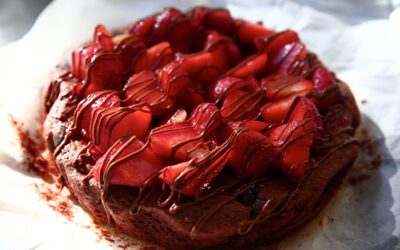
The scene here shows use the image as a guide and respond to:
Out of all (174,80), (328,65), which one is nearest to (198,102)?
(174,80)

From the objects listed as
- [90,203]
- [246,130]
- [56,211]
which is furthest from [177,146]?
[56,211]

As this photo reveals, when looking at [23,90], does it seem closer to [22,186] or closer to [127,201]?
[22,186]

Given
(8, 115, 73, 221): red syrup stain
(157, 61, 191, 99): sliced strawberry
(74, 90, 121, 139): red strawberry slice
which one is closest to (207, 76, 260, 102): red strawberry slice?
(157, 61, 191, 99): sliced strawberry

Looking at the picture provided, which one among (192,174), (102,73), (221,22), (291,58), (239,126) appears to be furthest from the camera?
(221,22)

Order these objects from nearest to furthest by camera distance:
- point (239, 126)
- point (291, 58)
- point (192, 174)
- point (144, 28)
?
1. point (192, 174)
2. point (239, 126)
3. point (291, 58)
4. point (144, 28)

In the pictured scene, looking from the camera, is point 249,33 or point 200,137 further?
point 249,33

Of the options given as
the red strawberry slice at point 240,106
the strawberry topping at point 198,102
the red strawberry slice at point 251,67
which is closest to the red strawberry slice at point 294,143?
the strawberry topping at point 198,102

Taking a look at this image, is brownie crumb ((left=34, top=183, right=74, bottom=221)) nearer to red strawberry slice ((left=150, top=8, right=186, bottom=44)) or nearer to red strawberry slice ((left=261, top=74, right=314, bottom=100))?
red strawberry slice ((left=150, top=8, right=186, bottom=44))

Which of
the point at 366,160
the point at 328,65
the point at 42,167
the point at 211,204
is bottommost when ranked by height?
the point at 366,160

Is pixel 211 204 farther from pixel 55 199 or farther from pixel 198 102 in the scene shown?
pixel 55 199
